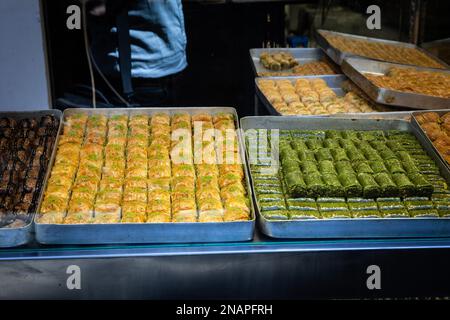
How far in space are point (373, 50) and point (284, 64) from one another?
790 mm

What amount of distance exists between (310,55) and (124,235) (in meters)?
3.11

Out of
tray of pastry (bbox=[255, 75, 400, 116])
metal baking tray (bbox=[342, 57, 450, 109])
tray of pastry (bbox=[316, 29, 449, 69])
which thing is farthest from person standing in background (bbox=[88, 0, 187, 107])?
tray of pastry (bbox=[316, 29, 449, 69])

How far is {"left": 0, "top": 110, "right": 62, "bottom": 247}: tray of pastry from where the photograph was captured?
2.60 metres

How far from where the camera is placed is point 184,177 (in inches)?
118

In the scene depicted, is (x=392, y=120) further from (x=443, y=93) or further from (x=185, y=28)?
(x=185, y=28)

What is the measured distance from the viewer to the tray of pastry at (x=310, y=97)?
400cm

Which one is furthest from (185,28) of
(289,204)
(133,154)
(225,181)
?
(289,204)

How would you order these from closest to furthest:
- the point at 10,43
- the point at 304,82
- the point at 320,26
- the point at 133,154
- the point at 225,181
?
the point at 225,181
the point at 133,154
the point at 10,43
the point at 304,82
the point at 320,26

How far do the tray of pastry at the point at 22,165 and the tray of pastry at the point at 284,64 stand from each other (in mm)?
1836

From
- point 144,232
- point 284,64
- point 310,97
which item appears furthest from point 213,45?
point 144,232

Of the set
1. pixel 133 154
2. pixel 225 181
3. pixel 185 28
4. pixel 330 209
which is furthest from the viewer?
pixel 185 28

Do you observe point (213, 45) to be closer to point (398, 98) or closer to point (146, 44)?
point (146, 44)

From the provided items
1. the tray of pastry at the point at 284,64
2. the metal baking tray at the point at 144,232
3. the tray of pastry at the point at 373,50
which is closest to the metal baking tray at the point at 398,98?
the tray of pastry at the point at 373,50

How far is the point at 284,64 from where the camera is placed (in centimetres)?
484
